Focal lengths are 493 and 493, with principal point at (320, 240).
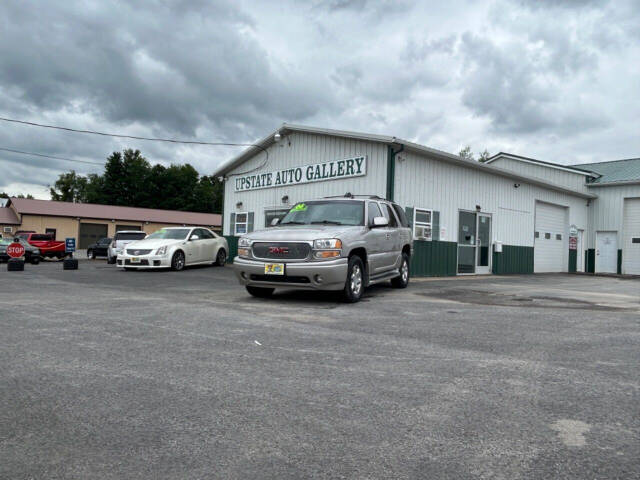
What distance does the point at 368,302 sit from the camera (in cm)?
852

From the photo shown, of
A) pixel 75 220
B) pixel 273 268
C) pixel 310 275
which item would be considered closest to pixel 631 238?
pixel 310 275

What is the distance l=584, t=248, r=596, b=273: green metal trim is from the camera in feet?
79.5

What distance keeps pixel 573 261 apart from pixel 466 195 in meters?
10.0

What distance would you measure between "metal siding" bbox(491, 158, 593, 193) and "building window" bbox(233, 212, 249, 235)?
1223 centimetres

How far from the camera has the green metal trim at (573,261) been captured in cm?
2342

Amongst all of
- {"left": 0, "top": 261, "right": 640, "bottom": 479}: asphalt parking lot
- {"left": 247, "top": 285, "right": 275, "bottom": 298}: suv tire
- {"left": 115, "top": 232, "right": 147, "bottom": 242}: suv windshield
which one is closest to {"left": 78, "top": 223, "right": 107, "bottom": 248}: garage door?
{"left": 115, "top": 232, "right": 147, "bottom": 242}: suv windshield

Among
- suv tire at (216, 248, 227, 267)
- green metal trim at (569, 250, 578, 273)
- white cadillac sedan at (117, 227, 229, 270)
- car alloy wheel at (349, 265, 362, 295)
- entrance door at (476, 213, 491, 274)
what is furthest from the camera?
green metal trim at (569, 250, 578, 273)

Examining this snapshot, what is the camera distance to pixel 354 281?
843 centimetres

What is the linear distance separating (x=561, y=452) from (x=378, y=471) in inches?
39.3

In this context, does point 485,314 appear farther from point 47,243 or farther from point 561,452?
point 47,243

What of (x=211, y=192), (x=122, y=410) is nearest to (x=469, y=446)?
(x=122, y=410)

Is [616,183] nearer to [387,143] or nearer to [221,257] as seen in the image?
[387,143]

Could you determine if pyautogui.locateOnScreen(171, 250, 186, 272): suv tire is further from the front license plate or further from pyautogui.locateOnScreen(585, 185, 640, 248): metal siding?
pyautogui.locateOnScreen(585, 185, 640, 248): metal siding

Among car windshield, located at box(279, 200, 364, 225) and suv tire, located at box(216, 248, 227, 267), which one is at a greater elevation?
car windshield, located at box(279, 200, 364, 225)
